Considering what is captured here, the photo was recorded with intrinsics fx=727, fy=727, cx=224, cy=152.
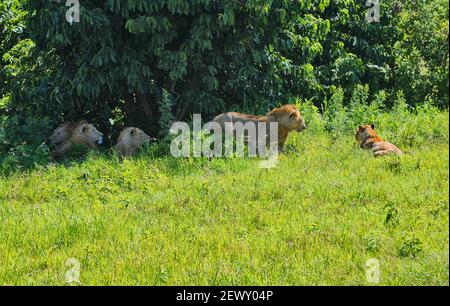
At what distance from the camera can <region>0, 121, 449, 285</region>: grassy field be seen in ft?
21.7

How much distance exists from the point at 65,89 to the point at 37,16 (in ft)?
4.33

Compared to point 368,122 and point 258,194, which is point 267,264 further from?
point 368,122

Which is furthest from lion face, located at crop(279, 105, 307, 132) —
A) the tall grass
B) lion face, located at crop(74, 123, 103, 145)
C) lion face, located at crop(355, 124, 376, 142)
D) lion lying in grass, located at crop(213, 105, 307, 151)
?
lion face, located at crop(74, 123, 103, 145)

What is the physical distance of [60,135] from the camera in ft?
40.6

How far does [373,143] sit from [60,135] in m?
5.26

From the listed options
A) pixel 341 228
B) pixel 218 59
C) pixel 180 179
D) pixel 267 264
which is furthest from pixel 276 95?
pixel 267 264

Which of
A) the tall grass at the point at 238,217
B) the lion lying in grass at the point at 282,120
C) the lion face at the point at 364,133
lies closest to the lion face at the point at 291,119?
the lion lying in grass at the point at 282,120

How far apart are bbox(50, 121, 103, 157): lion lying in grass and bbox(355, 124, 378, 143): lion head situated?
4.31m

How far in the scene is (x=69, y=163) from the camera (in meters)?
11.2

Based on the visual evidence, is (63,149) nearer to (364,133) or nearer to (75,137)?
(75,137)

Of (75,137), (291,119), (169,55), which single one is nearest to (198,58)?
(169,55)

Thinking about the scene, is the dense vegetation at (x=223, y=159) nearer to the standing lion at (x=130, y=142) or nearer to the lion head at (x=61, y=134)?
the lion head at (x=61, y=134)

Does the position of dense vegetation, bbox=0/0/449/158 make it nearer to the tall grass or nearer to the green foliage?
the green foliage

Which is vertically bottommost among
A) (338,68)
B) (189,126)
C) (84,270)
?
(84,270)
